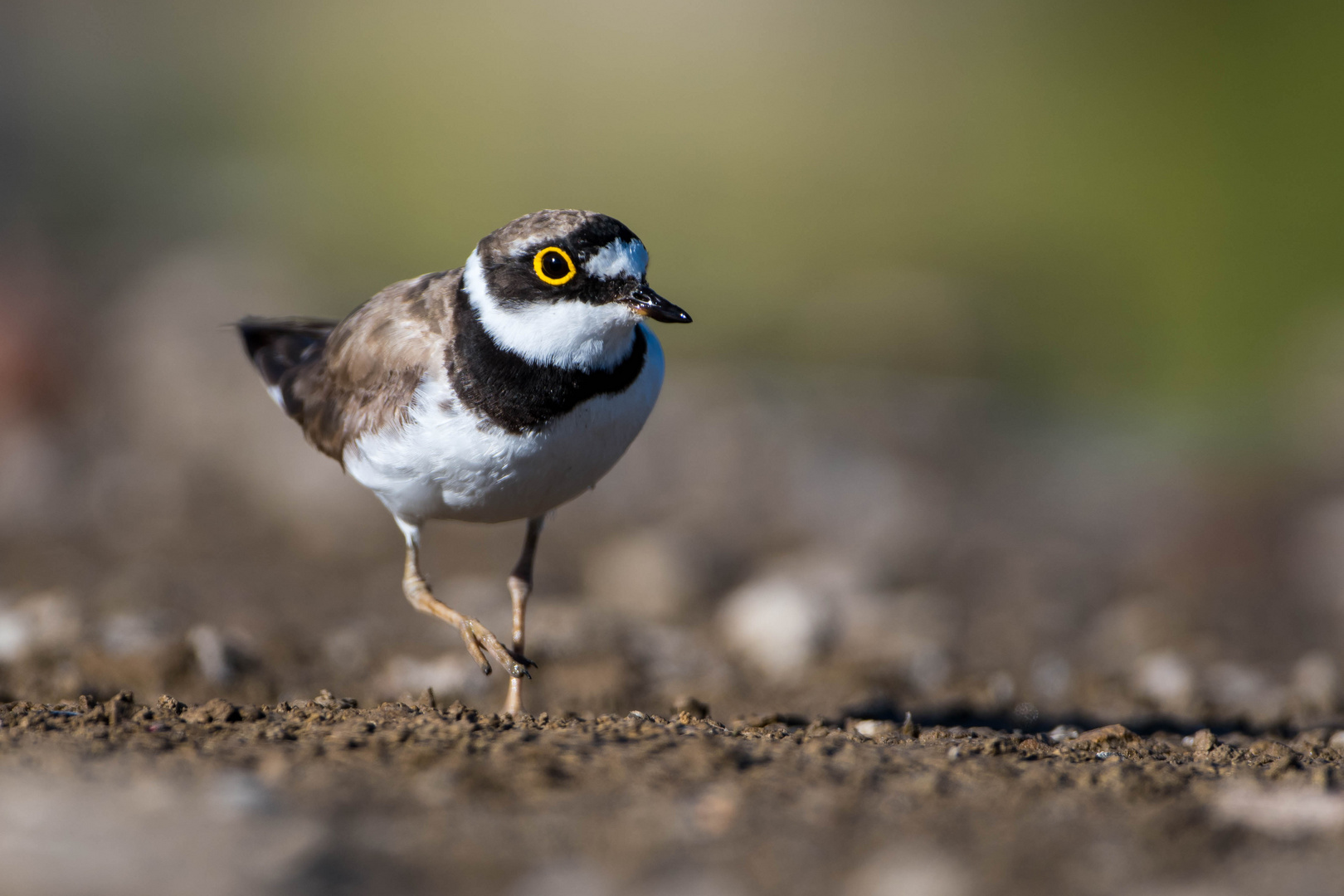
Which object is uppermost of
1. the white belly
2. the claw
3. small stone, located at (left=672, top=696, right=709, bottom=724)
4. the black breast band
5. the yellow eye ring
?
the yellow eye ring

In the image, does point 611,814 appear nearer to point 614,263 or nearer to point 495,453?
point 495,453

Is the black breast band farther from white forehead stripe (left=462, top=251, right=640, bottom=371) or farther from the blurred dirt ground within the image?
the blurred dirt ground

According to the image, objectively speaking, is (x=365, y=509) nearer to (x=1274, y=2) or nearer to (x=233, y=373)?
(x=233, y=373)

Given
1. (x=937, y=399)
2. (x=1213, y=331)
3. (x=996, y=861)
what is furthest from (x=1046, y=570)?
(x=996, y=861)

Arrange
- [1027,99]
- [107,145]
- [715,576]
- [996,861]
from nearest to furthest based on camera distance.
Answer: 1. [996,861]
2. [715,576]
3. [1027,99]
4. [107,145]

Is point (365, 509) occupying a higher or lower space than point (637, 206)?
lower

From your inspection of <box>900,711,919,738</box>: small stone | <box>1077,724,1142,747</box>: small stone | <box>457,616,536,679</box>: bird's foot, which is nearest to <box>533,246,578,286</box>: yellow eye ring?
<box>457,616,536,679</box>: bird's foot

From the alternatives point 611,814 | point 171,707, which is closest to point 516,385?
point 171,707
